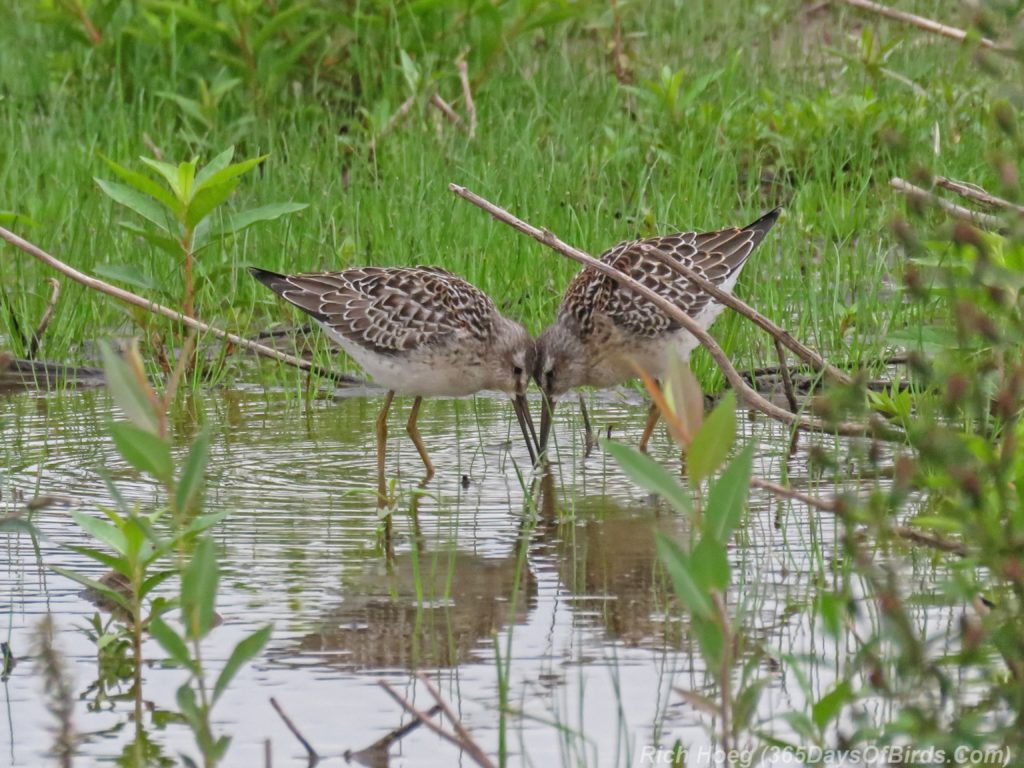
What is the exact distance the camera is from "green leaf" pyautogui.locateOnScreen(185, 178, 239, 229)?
7551mm

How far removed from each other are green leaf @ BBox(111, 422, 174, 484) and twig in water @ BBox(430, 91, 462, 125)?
766 cm

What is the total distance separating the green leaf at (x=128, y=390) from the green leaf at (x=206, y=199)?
4.20 meters

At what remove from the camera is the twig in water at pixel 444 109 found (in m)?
11.0

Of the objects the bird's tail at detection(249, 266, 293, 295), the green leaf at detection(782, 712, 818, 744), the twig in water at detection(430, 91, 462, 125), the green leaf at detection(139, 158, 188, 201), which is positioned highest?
the twig in water at detection(430, 91, 462, 125)

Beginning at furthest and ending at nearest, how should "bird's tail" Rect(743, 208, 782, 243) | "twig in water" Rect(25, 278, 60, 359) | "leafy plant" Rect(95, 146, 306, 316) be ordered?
"bird's tail" Rect(743, 208, 782, 243) → "twig in water" Rect(25, 278, 60, 359) → "leafy plant" Rect(95, 146, 306, 316)

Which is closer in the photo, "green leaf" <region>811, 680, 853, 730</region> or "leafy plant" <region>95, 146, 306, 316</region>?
"green leaf" <region>811, 680, 853, 730</region>

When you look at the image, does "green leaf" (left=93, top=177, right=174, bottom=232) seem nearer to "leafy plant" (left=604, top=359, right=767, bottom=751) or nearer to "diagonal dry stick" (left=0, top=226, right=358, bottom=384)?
"diagonal dry stick" (left=0, top=226, right=358, bottom=384)

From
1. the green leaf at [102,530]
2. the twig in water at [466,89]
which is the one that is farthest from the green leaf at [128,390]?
the twig in water at [466,89]

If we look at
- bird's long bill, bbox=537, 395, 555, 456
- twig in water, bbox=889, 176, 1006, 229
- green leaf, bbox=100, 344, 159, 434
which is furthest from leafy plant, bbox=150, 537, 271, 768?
bird's long bill, bbox=537, 395, 555, 456

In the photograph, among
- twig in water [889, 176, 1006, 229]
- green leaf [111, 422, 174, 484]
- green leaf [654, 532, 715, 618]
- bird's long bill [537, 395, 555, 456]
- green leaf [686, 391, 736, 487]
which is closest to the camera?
green leaf [686, 391, 736, 487]

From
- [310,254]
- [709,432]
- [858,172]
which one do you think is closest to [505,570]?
[709,432]

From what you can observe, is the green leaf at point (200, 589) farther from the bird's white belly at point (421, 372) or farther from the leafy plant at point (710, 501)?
the bird's white belly at point (421, 372)

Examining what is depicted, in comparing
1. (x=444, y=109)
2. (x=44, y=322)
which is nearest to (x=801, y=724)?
(x=44, y=322)

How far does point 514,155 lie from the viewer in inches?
402
